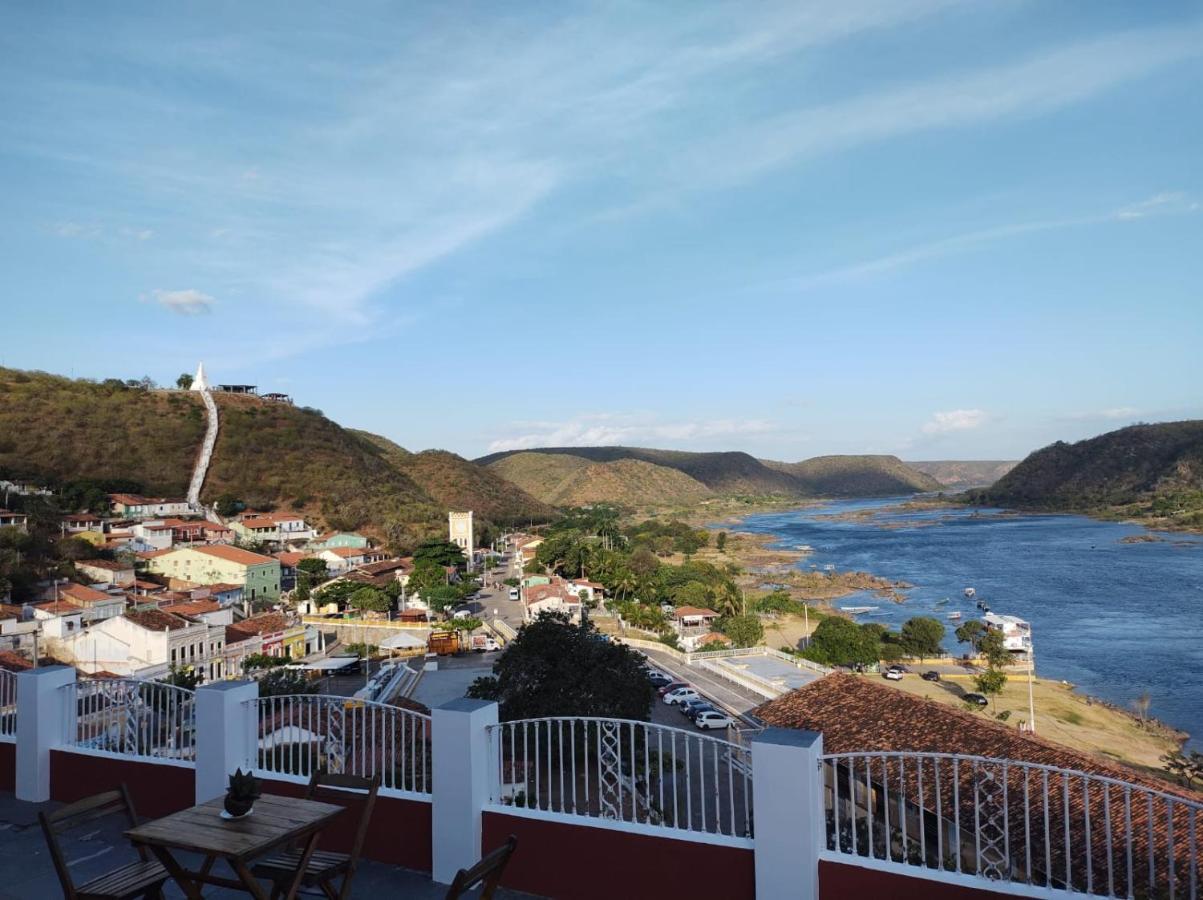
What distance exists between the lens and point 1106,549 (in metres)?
74.1

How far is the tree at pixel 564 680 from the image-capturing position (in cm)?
1769

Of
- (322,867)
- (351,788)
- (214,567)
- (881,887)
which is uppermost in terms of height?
(351,788)

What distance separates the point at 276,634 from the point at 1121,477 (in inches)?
4908

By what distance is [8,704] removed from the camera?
7.05m

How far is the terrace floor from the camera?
4.51m

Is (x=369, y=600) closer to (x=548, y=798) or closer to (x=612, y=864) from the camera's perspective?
(x=548, y=798)

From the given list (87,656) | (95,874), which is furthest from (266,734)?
(87,656)

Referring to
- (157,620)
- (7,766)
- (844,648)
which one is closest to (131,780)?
(7,766)

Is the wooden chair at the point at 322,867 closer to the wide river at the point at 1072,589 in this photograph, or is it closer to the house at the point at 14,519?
the wide river at the point at 1072,589

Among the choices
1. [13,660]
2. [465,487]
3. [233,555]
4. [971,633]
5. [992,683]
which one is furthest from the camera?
[465,487]

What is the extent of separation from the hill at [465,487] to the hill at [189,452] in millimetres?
16022

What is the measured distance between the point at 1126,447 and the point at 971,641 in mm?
Result: 110936

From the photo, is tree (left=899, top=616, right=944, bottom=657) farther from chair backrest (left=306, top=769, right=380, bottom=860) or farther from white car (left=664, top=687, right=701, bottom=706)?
chair backrest (left=306, top=769, right=380, bottom=860)

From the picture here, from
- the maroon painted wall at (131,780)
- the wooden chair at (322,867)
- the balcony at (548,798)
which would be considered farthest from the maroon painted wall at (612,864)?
the maroon painted wall at (131,780)
